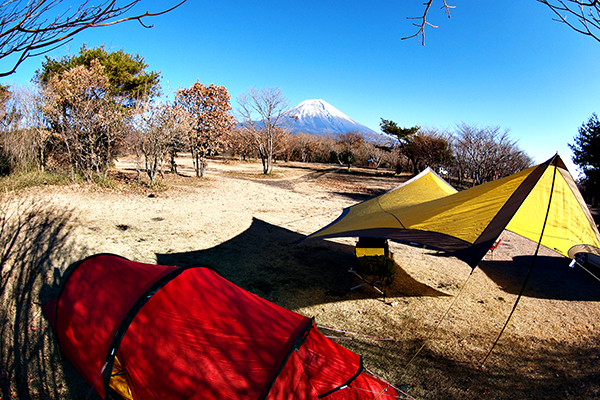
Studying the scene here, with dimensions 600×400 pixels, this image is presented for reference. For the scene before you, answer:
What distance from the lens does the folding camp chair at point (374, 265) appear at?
5.52 metres

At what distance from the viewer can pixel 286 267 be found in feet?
20.9

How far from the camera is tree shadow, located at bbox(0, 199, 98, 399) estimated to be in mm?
2941

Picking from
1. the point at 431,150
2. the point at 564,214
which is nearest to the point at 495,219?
the point at 564,214

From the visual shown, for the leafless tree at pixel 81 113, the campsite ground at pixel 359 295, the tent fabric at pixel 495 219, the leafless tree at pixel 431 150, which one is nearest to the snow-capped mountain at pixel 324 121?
the leafless tree at pixel 431 150

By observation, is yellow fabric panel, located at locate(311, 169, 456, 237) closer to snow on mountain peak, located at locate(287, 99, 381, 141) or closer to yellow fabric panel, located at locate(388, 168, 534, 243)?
yellow fabric panel, located at locate(388, 168, 534, 243)

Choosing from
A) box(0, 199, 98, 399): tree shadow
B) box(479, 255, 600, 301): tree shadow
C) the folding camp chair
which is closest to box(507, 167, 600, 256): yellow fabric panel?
box(479, 255, 600, 301): tree shadow

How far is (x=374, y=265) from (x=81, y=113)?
1220cm

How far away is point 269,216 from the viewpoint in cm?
1079

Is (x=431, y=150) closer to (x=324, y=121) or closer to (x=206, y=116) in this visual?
(x=206, y=116)

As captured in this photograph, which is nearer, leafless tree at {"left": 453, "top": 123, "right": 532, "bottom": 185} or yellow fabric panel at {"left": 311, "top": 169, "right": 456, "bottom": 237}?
yellow fabric panel at {"left": 311, "top": 169, "right": 456, "bottom": 237}

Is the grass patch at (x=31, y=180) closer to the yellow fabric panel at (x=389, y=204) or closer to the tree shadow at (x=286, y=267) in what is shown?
the tree shadow at (x=286, y=267)

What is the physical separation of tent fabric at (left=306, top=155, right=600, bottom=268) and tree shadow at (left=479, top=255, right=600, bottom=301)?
128 centimetres

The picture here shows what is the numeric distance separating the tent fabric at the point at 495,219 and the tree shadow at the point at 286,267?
1.07 meters

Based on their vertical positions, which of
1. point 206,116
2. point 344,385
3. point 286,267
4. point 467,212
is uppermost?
point 206,116
